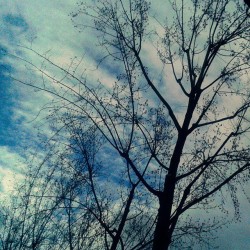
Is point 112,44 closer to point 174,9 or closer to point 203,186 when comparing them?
point 174,9

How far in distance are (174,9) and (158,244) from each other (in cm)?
569

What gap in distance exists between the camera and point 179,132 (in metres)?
6.69

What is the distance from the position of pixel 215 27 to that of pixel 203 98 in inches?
69.1

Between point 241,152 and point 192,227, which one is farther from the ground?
point 241,152

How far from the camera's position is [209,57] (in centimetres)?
732

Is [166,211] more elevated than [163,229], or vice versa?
[166,211]

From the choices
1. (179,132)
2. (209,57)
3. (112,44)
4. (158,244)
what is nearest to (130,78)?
(112,44)

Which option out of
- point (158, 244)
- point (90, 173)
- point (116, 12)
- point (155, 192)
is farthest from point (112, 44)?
point (158, 244)

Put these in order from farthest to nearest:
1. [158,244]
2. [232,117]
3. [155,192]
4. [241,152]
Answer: [232,117]
[241,152]
[155,192]
[158,244]

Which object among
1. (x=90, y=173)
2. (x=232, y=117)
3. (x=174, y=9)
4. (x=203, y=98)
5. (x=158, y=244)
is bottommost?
(x=158, y=244)

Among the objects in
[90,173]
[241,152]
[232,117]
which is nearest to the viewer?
[241,152]

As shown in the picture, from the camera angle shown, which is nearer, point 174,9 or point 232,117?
point 232,117

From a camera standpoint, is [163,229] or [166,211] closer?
[163,229]

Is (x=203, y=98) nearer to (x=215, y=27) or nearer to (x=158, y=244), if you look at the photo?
(x=215, y=27)
